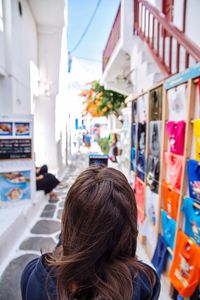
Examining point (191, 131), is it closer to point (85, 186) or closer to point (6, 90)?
point (85, 186)

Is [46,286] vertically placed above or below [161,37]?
below

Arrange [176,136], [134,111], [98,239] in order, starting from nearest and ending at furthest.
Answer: [98,239], [176,136], [134,111]

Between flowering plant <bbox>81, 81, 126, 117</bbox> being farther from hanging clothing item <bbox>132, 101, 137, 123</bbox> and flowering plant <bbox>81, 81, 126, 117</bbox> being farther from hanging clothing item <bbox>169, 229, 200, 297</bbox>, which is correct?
hanging clothing item <bbox>169, 229, 200, 297</bbox>

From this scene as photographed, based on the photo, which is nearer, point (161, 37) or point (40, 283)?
point (40, 283)

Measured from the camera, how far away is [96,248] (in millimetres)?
532

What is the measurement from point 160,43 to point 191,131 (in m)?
1.78

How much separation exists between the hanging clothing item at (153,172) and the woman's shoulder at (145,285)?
137 cm

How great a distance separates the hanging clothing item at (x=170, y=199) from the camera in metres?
1.57

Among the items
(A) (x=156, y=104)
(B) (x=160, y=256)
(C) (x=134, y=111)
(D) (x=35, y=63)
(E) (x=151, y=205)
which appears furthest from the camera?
(D) (x=35, y=63)

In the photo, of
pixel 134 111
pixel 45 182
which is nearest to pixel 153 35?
pixel 134 111

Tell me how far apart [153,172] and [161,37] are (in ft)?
5.88

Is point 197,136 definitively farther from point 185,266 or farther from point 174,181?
point 185,266

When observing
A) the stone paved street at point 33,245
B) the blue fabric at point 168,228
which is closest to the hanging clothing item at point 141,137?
the blue fabric at point 168,228

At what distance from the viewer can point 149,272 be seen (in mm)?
620
